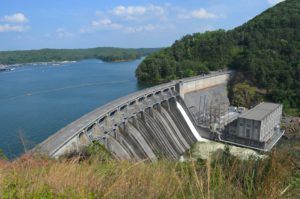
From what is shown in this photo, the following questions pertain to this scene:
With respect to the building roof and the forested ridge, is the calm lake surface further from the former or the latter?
the building roof

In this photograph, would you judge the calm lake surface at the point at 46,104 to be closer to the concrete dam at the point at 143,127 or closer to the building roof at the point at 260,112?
the concrete dam at the point at 143,127

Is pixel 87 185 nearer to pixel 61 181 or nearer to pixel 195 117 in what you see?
pixel 61 181

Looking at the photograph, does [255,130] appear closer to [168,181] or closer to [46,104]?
[168,181]

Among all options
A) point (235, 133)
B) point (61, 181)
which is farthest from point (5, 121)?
point (61, 181)

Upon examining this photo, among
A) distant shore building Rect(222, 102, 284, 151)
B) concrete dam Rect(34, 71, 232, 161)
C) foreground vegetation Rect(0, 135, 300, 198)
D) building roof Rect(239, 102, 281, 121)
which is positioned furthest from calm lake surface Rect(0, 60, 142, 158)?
building roof Rect(239, 102, 281, 121)

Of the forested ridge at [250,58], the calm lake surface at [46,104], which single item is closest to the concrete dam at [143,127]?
the calm lake surface at [46,104]

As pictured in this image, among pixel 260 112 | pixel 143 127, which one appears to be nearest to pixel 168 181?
pixel 143 127
